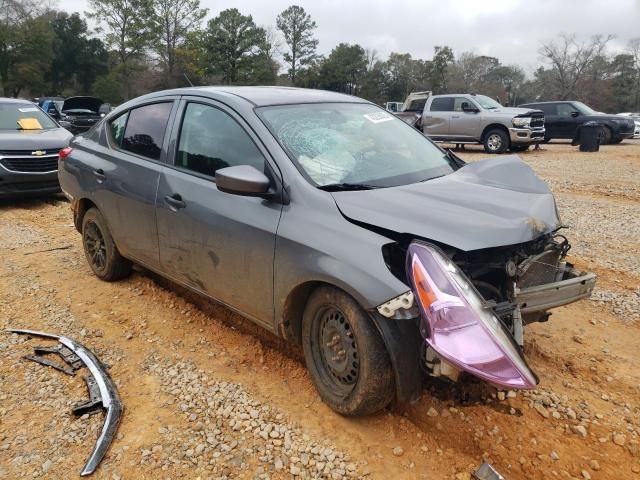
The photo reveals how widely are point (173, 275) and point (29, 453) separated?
150cm

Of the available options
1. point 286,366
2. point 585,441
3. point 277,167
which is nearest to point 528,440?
point 585,441

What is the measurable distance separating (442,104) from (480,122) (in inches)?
59.7

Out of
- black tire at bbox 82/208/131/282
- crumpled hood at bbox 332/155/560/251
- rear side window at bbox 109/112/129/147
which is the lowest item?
black tire at bbox 82/208/131/282

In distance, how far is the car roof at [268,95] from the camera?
3.32 metres

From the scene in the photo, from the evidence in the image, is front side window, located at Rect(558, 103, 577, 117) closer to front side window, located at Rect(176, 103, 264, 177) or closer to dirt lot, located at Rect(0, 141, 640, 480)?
dirt lot, located at Rect(0, 141, 640, 480)

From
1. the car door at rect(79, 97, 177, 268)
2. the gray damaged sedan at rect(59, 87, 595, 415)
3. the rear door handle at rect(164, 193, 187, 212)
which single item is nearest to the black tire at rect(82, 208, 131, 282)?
the car door at rect(79, 97, 177, 268)

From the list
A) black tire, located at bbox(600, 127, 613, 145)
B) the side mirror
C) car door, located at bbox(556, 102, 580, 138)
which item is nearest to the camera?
the side mirror

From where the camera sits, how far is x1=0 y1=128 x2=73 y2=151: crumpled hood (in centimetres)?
754

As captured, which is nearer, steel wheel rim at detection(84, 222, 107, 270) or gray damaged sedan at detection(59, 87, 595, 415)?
gray damaged sedan at detection(59, 87, 595, 415)

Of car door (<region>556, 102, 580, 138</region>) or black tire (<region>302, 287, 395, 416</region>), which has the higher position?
car door (<region>556, 102, 580, 138</region>)

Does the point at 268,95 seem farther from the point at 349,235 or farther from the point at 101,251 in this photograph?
the point at 101,251

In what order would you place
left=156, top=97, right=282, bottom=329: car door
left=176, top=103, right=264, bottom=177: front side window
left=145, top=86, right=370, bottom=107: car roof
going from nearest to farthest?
1. left=156, top=97, right=282, bottom=329: car door
2. left=176, top=103, right=264, bottom=177: front side window
3. left=145, top=86, right=370, bottom=107: car roof

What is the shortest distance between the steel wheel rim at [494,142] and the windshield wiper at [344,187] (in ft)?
45.3

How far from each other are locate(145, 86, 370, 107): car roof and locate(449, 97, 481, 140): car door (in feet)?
42.1
